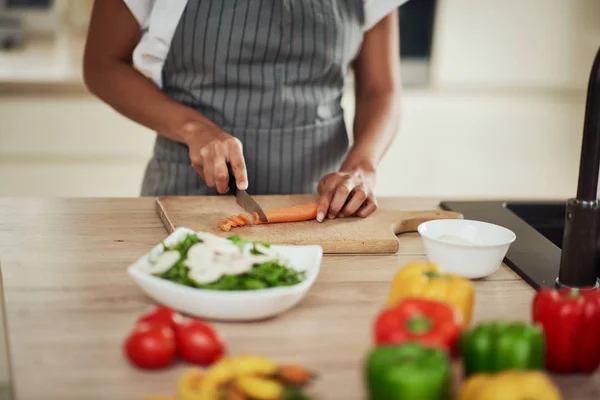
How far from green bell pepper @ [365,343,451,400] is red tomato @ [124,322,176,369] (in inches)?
9.5

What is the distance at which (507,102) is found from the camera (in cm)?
308

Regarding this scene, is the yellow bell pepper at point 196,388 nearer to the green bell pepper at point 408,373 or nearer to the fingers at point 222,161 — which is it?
the green bell pepper at point 408,373

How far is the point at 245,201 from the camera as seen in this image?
1.47m

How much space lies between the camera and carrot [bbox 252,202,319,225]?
1.43 metres

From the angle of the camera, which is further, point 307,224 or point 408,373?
point 307,224

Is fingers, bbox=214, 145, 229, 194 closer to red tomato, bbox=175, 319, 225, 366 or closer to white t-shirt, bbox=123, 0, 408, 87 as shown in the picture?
white t-shirt, bbox=123, 0, 408, 87

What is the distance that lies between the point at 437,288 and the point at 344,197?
0.55 meters

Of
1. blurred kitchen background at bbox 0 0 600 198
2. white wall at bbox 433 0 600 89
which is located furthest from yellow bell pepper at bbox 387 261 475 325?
white wall at bbox 433 0 600 89

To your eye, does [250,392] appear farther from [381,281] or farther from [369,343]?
[381,281]

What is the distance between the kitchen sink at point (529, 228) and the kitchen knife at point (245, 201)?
41cm

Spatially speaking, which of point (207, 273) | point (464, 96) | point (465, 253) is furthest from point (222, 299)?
point (464, 96)

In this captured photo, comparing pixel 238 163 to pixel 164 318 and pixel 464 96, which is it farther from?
pixel 464 96

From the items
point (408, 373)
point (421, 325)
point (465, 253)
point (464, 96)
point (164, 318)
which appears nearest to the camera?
point (408, 373)

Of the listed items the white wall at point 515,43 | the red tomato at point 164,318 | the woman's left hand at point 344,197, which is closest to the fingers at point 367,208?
the woman's left hand at point 344,197
